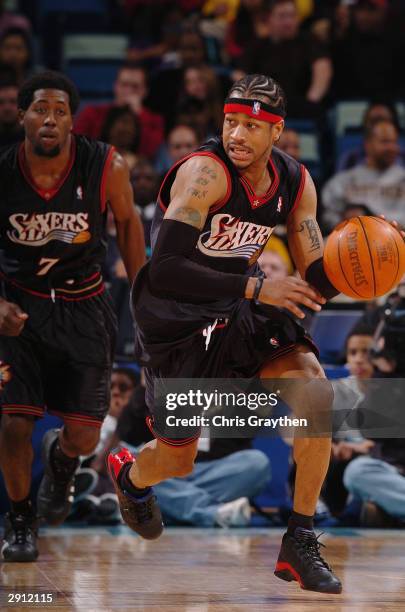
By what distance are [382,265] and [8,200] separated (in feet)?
5.79

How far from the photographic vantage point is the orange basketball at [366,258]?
12.7 feet

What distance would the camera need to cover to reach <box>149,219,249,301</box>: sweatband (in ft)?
12.5

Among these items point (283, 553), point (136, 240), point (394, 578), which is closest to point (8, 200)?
point (136, 240)

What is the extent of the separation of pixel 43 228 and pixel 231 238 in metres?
1.02

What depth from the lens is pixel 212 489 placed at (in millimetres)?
5906

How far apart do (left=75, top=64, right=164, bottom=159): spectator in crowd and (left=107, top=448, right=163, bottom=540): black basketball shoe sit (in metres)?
4.04

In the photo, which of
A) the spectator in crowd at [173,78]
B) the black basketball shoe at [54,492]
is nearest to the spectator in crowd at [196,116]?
the spectator in crowd at [173,78]

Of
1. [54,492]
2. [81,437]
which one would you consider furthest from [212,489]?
[81,437]

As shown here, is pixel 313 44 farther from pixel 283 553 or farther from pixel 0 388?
pixel 283 553

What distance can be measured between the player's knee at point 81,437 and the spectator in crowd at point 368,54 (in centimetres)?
582

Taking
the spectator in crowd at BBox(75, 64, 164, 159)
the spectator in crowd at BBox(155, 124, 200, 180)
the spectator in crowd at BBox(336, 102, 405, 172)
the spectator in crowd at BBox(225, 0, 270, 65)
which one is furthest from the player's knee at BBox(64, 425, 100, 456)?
the spectator in crowd at BBox(225, 0, 270, 65)

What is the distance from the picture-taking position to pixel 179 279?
385cm

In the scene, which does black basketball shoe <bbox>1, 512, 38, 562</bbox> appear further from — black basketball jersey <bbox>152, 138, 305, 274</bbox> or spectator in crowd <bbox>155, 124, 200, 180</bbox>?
spectator in crowd <bbox>155, 124, 200, 180</bbox>

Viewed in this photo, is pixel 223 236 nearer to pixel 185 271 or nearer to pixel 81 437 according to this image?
pixel 185 271
